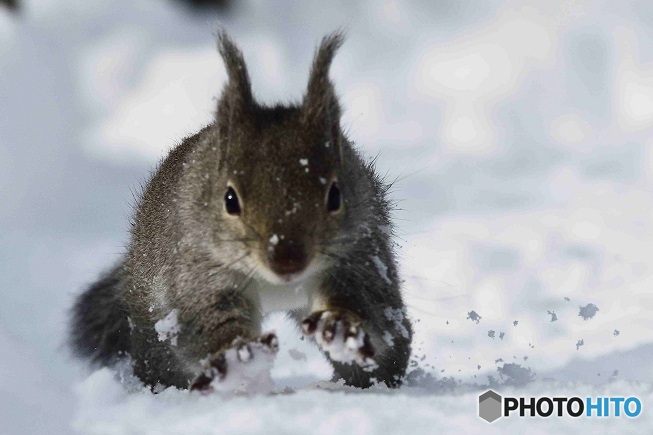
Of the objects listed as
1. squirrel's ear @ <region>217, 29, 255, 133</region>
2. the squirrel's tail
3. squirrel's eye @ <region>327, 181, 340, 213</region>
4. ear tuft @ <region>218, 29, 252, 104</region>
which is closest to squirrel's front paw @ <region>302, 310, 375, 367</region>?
squirrel's eye @ <region>327, 181, 340, 213</region>

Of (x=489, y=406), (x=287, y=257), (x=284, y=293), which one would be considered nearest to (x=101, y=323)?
(x=284, y=293)

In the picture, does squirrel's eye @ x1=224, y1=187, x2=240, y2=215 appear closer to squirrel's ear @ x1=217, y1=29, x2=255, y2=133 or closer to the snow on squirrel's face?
the snow on squirrel's face

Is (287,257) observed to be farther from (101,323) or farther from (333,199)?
(101,323)

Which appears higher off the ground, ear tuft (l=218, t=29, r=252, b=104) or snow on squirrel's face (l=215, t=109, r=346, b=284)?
ear tuft (l=218, t=29, r=252, b=104)

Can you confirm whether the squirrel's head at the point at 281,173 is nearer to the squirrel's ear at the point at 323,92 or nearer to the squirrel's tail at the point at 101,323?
the squirrel's ear at the point at 323,92

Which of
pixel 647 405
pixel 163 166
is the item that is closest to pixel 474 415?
pixel 647 405

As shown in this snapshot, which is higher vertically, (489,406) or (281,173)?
(281,173)

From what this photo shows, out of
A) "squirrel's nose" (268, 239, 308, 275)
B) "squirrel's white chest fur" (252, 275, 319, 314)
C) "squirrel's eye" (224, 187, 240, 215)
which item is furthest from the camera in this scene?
"squirrel's white chest fur" (252, 275, 319, 314)
